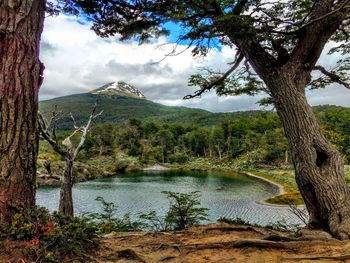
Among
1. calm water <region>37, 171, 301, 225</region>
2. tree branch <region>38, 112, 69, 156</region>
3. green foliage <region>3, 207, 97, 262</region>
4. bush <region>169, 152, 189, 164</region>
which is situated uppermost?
tree branch <region>38, 112, 69, 156</region>

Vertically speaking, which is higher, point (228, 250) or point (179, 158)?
point (228, 250)

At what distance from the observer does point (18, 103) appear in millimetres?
3525

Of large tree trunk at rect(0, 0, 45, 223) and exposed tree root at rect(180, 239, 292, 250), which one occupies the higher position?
large tree trunk at rect(0, 0, 45, 223)

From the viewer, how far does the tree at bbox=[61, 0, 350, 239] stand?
483 cm

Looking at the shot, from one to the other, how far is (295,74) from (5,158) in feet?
14.6

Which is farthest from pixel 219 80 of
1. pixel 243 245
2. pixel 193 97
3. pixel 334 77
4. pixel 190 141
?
pixel 190 141

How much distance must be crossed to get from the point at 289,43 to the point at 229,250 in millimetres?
4375

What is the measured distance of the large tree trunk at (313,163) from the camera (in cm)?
482

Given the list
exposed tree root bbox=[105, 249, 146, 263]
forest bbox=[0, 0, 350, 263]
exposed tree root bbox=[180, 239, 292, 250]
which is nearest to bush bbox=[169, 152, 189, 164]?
forest bbox=[0, 0, 350, 263]

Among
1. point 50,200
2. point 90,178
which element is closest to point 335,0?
point 50,200

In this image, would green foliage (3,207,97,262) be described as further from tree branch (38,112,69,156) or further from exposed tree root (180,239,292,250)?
tree branch (38,112,69,156)

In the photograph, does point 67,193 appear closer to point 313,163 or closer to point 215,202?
point 313,163

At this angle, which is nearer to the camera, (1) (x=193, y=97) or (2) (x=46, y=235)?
(2) (x=46, y=235)

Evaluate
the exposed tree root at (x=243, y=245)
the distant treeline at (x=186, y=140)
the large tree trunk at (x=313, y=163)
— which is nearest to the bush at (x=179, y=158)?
the distant treeline at (x=186, y=140)
